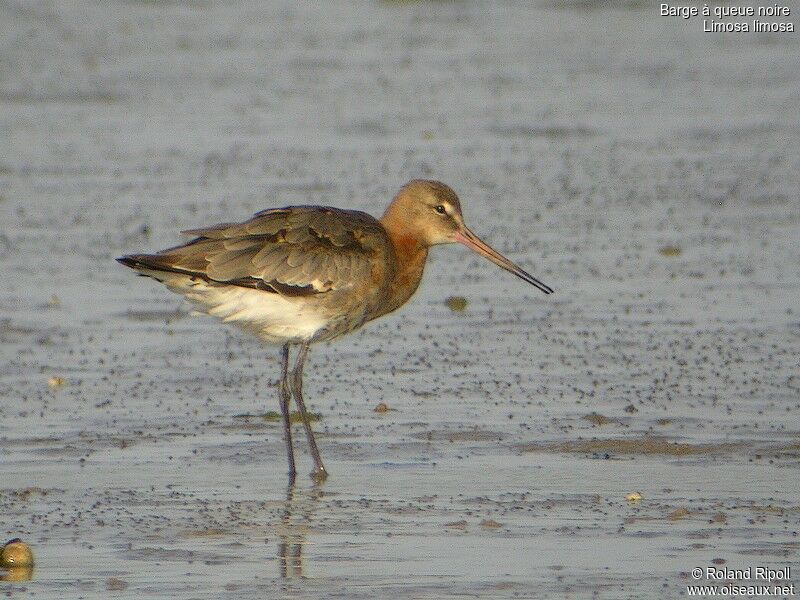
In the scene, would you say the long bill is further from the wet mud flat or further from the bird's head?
the wet mud flat

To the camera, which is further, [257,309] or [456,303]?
[456,303]

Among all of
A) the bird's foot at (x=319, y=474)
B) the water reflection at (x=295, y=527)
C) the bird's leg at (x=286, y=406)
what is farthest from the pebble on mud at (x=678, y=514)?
the bird's leg at (x=286, y=406)

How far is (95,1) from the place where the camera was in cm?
2316

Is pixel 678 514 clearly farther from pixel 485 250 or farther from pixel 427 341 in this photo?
pixel 427 341

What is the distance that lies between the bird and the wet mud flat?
56cm

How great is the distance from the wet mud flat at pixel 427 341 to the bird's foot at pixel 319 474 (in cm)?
7

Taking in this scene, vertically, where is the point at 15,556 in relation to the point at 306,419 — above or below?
below

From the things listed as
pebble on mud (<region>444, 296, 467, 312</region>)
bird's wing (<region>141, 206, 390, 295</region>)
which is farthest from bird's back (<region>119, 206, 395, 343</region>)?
pebble on mud (<region>444, 296, 467, 312</region>)

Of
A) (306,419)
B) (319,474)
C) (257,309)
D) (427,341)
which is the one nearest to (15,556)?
(319,474)

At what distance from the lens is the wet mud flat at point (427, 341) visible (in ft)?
22.2

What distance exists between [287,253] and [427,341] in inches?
79.7

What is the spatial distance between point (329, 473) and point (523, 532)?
1316 millimetres

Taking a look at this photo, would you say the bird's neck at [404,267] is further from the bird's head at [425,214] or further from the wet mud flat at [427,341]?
the wet mud flat at [427,341]

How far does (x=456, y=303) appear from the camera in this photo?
10852 mm
